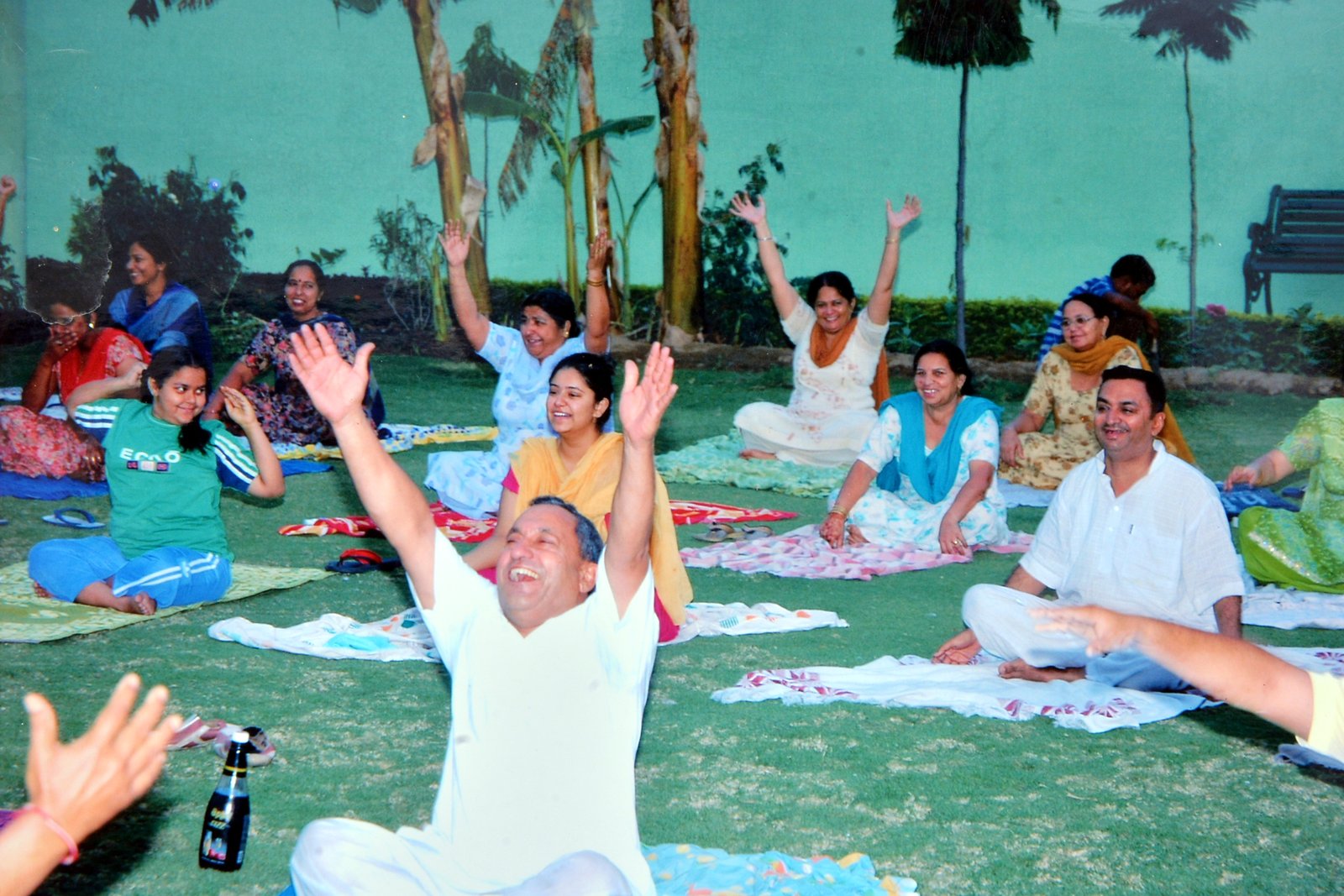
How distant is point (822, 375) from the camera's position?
899 centimetres

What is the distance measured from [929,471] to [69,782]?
5.55 metres

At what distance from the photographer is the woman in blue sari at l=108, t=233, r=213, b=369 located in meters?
8.47

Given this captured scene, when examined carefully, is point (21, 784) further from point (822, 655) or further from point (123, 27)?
point (123, 27)

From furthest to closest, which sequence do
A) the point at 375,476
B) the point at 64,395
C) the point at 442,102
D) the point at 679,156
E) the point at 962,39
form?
the point at 679,156 → the point at 442,102 → the point at 962,39 → the point at 64,395 → the point at 375,476

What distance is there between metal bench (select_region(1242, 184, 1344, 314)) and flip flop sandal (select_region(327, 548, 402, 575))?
25.9 feet

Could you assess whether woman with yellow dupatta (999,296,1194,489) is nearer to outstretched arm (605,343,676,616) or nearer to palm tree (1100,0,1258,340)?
palm tree (1100,0,1258,340)

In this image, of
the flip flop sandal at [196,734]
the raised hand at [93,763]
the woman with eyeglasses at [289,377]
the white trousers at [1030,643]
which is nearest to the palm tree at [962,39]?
the woman with eyeglasses at [289,377]

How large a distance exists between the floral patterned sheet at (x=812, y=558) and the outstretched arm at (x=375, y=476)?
3.39 m

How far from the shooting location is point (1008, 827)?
134 inches

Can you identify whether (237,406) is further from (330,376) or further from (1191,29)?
(1191,29)

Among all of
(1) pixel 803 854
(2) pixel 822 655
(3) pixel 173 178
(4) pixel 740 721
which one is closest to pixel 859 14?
(3) pixel 173 178

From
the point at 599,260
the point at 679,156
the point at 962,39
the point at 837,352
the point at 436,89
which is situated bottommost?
the point at 837,352

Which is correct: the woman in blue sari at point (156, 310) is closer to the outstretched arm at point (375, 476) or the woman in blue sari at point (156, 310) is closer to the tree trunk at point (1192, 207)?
the outstretched arm at point (375, 476)

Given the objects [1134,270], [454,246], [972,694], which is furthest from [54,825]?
[1134,270]
